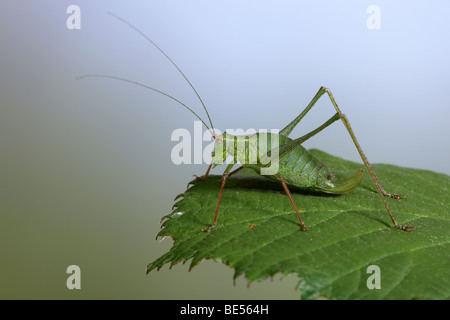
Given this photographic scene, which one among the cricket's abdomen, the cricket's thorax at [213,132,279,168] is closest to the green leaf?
the cricket's abdomen

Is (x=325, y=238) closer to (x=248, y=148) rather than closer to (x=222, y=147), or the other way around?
(x=248, y=148)

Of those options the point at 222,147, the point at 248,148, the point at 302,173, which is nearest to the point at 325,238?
the point at 302,173

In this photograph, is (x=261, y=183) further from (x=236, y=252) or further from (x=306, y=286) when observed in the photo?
(x=306, y=286)

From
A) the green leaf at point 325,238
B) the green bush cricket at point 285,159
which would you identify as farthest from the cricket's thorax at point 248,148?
the green leaf at point 325,238

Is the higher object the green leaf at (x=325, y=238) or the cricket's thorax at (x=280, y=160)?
the cricket's thorax at (x=280, y=160)

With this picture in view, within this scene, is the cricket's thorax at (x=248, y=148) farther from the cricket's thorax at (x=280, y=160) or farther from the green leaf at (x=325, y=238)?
the green leaf at (x=325, y=238)

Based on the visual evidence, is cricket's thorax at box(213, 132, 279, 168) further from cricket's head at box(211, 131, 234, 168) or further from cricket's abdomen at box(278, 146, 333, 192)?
cricket's abdomen at box(278, 146, 333, 192)

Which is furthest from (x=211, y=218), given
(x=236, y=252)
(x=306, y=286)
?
(x=306, y=286)
